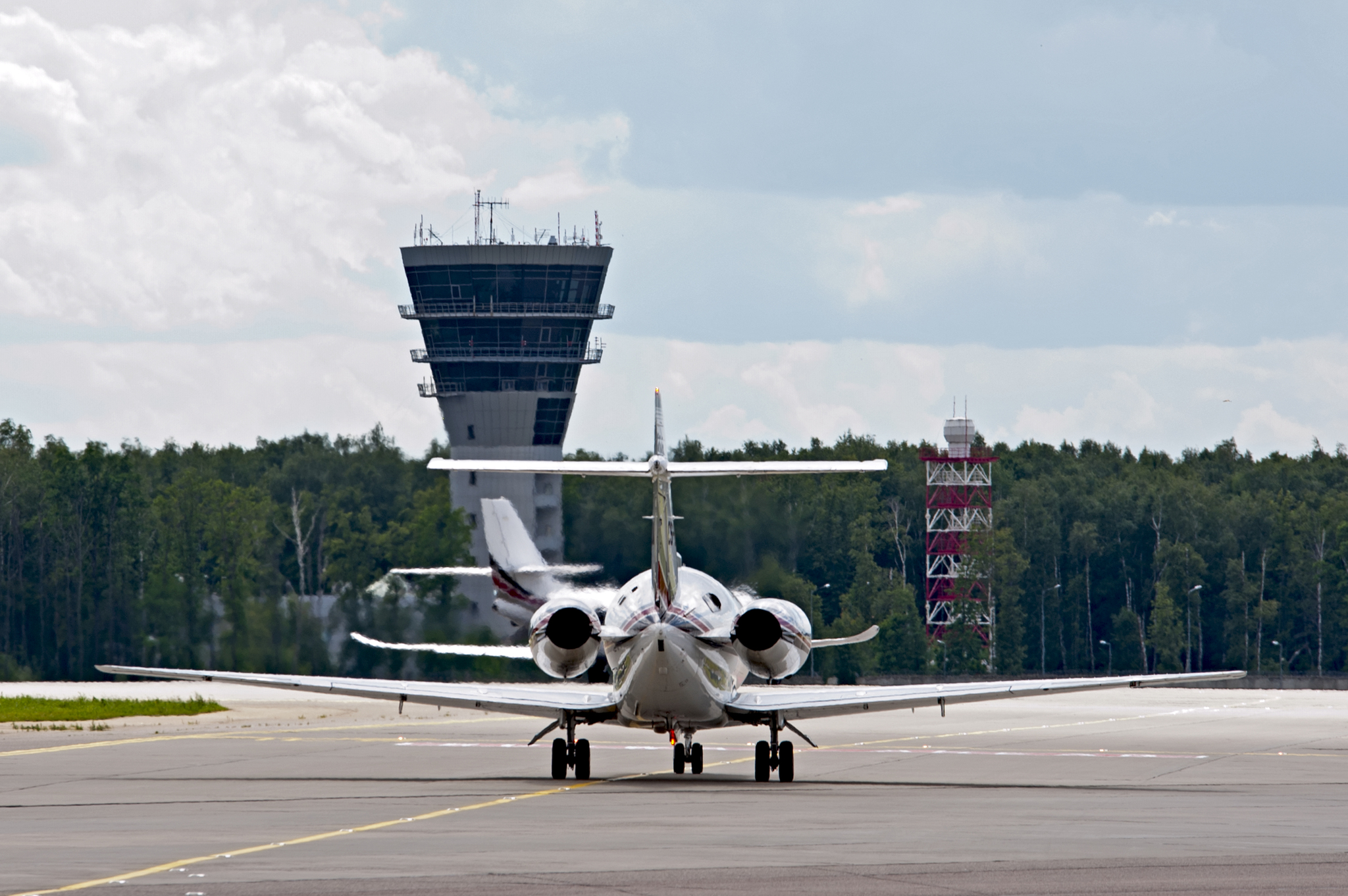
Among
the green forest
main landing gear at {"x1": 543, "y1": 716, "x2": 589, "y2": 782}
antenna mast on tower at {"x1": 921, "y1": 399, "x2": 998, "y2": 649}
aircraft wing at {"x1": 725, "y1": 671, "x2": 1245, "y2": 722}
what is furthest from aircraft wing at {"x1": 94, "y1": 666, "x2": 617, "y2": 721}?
antenna mast on tower at {"x1": 921, "y1": 399, "x2": 998, "y2": 649}

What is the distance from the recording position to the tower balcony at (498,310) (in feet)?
406

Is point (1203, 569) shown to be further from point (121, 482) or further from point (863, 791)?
point (863, 791)

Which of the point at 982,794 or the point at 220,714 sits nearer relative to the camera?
the point at 982,794

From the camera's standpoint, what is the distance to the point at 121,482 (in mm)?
126125

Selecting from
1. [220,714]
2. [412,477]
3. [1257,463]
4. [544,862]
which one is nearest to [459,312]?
[412,477]

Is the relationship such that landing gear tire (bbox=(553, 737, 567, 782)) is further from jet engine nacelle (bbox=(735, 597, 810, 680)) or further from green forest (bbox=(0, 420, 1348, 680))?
green forest (bbox=(0, 420, 1348, 680))

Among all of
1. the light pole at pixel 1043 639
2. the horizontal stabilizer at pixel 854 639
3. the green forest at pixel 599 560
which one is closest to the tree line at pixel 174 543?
the green forest at pixel 599 560

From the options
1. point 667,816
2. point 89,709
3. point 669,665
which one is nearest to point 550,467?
point 669,665

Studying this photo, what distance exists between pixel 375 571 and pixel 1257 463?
91828 millimetres

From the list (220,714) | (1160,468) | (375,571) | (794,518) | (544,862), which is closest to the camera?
(544,862)

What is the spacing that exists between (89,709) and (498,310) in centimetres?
6019

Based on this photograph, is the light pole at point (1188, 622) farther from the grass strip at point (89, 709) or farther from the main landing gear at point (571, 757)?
the main landing gear at point (571, 757)

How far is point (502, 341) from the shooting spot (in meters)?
124

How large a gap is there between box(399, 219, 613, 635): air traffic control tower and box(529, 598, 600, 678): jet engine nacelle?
293ft
